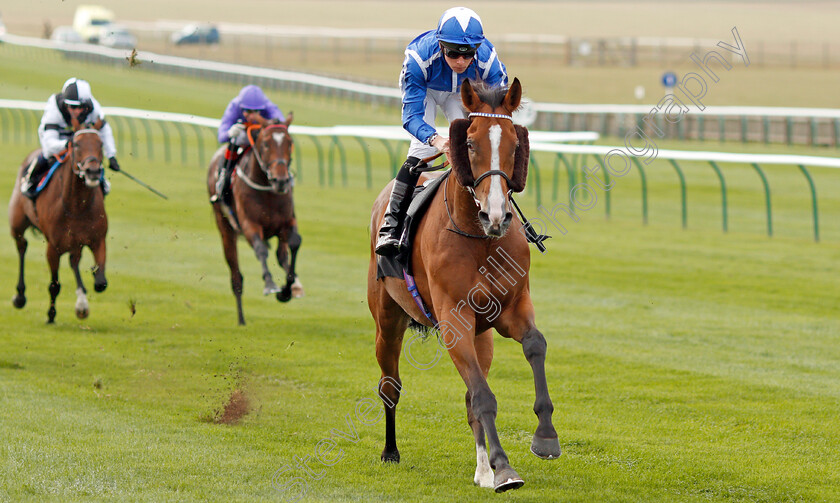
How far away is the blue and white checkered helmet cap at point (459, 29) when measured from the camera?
17.0ft

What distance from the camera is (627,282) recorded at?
11703 millimetres

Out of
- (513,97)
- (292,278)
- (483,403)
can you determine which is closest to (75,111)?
(292,278)

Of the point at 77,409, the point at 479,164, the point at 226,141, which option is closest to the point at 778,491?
the point at 479,164

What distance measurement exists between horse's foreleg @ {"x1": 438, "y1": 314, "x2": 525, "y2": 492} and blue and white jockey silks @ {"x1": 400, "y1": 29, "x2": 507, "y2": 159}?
1007 mm

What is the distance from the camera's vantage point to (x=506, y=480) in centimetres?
441

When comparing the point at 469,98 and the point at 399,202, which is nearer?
the point at 469,98

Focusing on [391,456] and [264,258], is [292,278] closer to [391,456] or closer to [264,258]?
[264,258]

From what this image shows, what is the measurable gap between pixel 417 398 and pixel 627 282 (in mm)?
5114

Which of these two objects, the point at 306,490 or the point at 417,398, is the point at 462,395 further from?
the point at 306,490

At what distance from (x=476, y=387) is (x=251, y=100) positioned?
668cm

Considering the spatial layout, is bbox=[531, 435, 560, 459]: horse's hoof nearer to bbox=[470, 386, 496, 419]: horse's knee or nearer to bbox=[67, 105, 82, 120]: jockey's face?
bbox=[470, 386, 496, 419]: horse's knee

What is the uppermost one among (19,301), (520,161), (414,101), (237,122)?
(414,101)

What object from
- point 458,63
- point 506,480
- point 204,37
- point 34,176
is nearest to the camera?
point 506,480

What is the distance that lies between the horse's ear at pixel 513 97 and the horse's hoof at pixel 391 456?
2077mm
